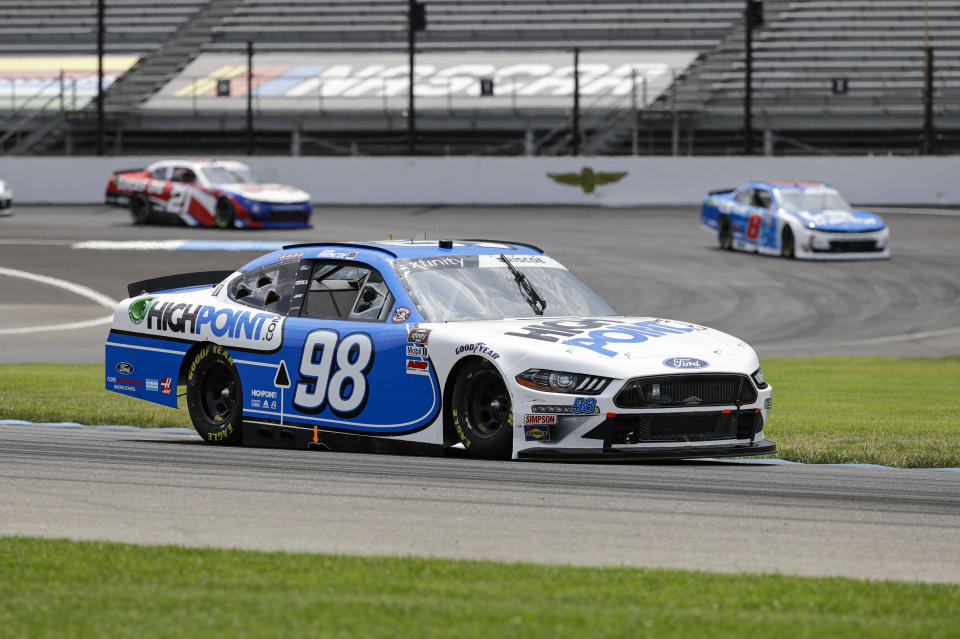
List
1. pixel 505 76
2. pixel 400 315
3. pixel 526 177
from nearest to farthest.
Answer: pixel 400 315, pixel 526 177, pixel 505 76

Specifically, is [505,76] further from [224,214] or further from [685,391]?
[685,391]

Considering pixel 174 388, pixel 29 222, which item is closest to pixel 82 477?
pixel 174 388

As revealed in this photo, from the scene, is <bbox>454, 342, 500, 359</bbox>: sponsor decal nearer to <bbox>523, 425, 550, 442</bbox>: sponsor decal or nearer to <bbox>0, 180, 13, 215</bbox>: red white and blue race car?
<bbox>523, 425, 550, 442</bbox>: sponsor decal

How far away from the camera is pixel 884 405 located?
1303 cm

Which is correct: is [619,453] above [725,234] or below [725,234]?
below

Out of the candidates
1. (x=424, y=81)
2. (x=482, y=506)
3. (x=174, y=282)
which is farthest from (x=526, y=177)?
(x=482, y=506)

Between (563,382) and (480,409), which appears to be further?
(480,409)

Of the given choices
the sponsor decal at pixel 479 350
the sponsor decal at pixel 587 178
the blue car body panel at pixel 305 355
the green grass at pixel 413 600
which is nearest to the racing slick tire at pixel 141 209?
the sponsor decal at pixel 587 178

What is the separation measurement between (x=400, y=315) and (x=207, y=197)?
21.9 meters

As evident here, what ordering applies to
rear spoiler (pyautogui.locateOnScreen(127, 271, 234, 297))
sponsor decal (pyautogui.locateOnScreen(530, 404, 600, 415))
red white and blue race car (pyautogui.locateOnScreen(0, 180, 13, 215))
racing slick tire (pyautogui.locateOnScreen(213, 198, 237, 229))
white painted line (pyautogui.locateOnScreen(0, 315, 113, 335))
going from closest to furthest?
1. sponsor decal (pyautogui.locateOnScreen(530, 404, 600, 415))
2. rear spoiler (pyautogui.locateOnScreen(127, 271, 234, 297))
3. white painted line (pyautogui.locateOnScreen(0, 315, 113, 335))
4. racing slick tire (pyautogui.locateOnScreen(213, 198, 237, 229))
5. red white and blue race car (pyautogui.locateOnScreen(0, 180, 13, 215))

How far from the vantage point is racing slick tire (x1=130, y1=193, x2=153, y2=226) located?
1243 inches

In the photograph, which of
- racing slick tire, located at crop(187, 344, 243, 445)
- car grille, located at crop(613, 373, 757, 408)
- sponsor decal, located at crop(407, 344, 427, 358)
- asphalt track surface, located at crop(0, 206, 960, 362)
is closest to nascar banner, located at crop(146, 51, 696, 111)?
asphalt track surface, located at crop(0, 206, 960, 362)

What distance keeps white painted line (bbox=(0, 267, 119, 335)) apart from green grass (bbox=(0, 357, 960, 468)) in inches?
133

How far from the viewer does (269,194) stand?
2991cm
